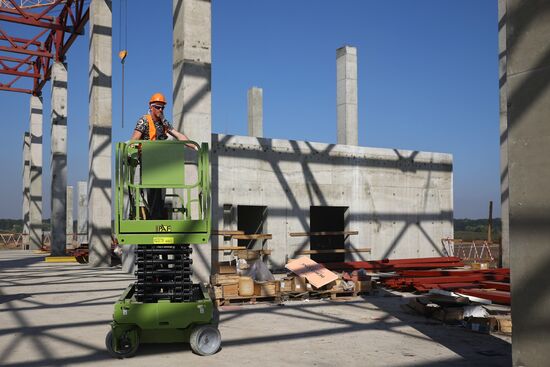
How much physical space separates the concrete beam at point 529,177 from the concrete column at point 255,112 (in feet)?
88.7

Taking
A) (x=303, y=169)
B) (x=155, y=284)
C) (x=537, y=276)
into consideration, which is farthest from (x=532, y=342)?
(x=303, y=169)

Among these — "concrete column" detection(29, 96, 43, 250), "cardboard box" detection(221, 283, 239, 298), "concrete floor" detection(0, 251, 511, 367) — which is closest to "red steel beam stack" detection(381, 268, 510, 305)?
"concrete floor" detection(0, 251, 511, 367)

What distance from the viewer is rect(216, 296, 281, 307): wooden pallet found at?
1131 cm

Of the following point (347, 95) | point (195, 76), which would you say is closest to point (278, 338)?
point (195, 76)

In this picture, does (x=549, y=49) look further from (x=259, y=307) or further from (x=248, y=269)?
(x=248, y=269)

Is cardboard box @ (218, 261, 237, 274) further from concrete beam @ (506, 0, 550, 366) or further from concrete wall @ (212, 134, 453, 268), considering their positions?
concrete beam @ (506, 0, 550, 366)

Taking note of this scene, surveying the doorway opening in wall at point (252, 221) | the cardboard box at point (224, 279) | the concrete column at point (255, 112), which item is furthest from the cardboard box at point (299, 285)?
the concrete column at point (255, 112)

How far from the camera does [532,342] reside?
550cm

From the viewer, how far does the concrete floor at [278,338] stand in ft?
22.2

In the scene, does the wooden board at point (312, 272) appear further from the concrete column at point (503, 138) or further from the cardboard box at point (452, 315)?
the concrete column at point (503, 138)

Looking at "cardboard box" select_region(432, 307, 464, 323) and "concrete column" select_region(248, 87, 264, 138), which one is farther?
"concrete column" select_region(248, 87, 264, 138)

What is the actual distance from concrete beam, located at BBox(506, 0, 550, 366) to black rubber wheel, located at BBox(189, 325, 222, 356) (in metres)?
3.52

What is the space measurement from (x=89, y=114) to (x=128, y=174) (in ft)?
54.8

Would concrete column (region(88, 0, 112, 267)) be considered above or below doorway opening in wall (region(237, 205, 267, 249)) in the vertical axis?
above
